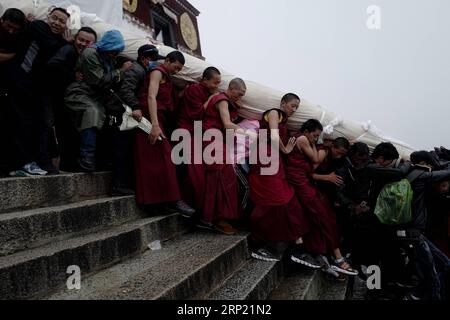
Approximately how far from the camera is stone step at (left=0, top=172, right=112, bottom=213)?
2.32 metres

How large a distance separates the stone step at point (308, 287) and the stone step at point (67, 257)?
3.79 ft

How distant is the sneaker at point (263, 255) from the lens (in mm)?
3023

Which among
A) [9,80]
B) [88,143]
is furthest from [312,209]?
[9,80]

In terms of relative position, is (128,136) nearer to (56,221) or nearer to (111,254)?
(56,221)

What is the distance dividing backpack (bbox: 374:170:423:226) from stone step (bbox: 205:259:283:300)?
1311 mm

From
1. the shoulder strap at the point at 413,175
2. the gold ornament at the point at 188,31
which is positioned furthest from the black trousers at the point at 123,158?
the gold ornament at the point at 188,31

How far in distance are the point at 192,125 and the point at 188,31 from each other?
902 cm

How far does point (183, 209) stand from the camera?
3119 millimetres

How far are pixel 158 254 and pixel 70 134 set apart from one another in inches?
64.3

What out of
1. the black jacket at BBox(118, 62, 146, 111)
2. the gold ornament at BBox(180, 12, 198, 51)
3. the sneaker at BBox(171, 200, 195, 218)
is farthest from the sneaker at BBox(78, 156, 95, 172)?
the gold ornament at BBox(180, 12, 198, 51)

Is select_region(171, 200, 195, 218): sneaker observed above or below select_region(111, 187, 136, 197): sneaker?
below

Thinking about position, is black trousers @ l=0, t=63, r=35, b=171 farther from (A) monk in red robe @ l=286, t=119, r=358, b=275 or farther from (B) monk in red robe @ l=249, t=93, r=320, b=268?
(A) monk in red robe @ l=286, t=119, r=358, b=275

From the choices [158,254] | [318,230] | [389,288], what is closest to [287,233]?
[318,230]
